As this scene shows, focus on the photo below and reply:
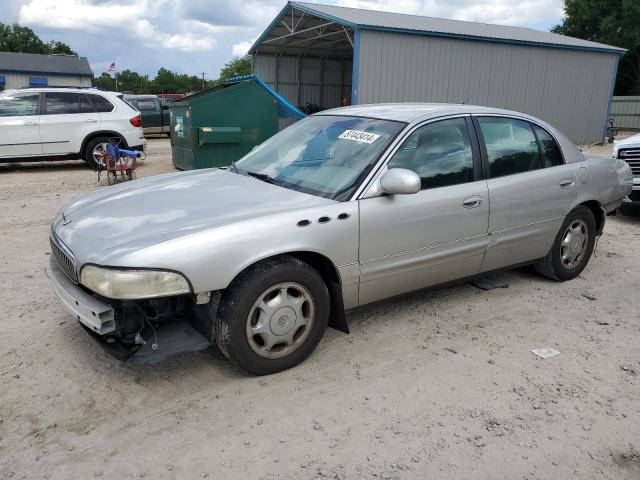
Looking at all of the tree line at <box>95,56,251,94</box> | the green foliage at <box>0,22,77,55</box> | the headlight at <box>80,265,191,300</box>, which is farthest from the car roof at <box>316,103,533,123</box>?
the green foliage at <box>0,22,77,55</box>

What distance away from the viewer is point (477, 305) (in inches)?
172

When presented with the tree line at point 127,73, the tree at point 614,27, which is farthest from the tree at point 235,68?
the tree at point 614,27

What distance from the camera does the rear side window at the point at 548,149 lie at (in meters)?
4.54

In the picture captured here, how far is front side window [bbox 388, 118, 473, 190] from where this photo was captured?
367cm

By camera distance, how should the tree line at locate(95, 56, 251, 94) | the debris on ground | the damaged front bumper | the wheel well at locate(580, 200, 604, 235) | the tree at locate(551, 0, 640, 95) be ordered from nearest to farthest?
the damaged front bumper → the debris on ground → the wheel well at locate(580, 200, 604, 235) → the tree at locate(551, 0, 640, 95) → the tree line at locate(95, 56, 251, 94)

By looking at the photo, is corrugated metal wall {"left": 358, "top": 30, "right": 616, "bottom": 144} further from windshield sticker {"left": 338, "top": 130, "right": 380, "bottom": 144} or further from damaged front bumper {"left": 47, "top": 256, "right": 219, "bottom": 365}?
damaged front bumper {"left": 47, "top": 256, "right": 219, "bottom": 365}

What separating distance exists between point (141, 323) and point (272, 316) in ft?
2.40

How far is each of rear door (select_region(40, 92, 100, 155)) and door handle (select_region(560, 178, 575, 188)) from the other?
9.82 meters

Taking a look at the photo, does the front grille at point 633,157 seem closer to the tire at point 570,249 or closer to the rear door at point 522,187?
the tire at point 570,249

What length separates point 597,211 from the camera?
5012 mm

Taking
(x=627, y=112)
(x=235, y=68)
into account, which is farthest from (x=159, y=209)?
(x=235, y=68)

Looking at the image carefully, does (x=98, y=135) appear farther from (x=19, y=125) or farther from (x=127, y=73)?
(x=127, y=73)

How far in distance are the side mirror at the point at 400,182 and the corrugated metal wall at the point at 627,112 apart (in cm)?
2721

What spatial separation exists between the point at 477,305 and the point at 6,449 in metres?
3.38
